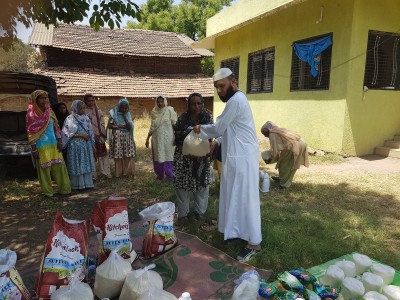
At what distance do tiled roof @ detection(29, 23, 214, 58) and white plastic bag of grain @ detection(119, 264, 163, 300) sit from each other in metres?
17.1

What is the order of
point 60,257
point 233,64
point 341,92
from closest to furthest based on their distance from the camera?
1. point 60,257
2. point 341,92
3. point 233,64

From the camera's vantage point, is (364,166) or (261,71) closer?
(364,166)

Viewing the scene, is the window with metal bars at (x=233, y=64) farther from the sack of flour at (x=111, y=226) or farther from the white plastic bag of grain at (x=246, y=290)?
the white plastic bag of grain at (x=246, y=290)

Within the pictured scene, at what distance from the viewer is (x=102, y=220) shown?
9.42 ft

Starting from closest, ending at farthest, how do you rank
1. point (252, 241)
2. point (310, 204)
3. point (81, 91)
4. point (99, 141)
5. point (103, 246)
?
point (103, 246) → point (252, 241) → point (310, 204) → point (99, 141) → point (81, 91)

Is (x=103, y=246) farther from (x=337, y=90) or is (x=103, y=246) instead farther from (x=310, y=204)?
(x=337, y=90)

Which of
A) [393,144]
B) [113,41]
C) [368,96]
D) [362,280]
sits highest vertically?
[113,41]

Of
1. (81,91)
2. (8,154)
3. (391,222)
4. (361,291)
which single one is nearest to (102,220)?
(361,291)

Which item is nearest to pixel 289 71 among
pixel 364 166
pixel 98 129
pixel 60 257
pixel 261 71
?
pixel 261 71

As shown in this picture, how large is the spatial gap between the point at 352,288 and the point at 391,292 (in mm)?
284

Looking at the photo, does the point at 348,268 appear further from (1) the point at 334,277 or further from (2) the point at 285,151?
(2) the point at 285,151

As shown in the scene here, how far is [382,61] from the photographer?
7859mm

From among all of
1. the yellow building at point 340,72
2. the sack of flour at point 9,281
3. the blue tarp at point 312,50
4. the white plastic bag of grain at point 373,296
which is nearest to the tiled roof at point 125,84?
the yellow building at point 340,72

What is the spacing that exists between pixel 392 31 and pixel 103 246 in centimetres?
824
